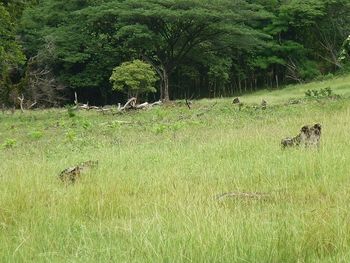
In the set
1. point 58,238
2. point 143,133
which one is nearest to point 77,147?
point 143,133

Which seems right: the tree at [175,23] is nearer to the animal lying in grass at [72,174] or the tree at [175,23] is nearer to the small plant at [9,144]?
the small plant at [9,144]

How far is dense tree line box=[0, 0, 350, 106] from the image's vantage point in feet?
127

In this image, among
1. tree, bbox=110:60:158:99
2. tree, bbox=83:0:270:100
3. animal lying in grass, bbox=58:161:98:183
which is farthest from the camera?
tree, bbox=110:60:158:99

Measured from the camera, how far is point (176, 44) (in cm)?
4378

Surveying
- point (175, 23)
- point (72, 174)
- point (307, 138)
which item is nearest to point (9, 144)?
point (72, 174)

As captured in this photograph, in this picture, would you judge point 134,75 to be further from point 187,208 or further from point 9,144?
point 187,208

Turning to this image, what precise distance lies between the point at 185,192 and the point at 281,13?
49.0 metres

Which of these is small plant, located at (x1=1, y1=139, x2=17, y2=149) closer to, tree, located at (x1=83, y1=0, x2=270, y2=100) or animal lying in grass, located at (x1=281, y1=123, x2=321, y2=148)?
animal lying in grass, located at (x1=281, y1=123, x2=321, y2=148)

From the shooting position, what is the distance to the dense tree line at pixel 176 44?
38844 mm

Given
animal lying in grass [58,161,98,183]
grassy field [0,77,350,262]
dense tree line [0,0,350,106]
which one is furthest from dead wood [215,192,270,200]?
dense tree line [0,0,350,106]

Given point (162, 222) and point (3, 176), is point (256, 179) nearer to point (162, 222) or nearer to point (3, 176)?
point (162, 222)

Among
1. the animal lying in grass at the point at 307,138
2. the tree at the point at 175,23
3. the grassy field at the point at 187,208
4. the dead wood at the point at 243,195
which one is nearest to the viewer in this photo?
the grassy field at the point at 187,208

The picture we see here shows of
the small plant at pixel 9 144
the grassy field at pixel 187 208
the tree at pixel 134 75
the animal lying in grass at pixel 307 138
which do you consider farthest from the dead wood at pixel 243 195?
the tree at pixel 134 75

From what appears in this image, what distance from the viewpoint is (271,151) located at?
762 cm
